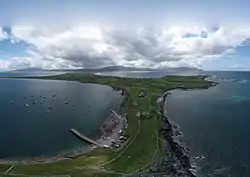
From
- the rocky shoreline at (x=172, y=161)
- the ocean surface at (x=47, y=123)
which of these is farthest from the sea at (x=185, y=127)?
the rocky shoreline at (x=172, y=161)

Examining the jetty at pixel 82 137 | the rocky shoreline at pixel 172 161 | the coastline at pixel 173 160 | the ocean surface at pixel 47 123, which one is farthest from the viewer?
the jetty at pixel 82 137

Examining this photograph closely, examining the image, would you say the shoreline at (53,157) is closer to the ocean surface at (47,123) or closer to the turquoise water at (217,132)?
the ocean surface at (47,123)

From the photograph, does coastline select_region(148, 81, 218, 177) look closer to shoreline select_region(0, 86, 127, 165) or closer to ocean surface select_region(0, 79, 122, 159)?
shoreline select_region(0, 86, 127, 165)

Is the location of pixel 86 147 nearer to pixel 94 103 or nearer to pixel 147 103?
pixel 147 103

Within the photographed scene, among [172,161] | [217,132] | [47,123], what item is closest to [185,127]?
[217,132]

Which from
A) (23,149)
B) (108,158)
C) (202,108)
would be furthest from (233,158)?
(202,108)

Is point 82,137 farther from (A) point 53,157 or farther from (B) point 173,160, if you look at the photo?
(B) point 173,160

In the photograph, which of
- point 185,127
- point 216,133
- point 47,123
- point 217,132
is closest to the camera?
point 216,133

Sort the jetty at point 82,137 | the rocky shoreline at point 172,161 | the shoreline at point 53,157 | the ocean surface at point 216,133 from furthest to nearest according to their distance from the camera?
the jetty at point 82,137 < the shoreline at point 53,157 < the ocean surface at point 216,133 < the rocky shoreline at point 172,161

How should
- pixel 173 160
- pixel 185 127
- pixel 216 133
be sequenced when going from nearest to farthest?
pixel 173 160, pixel 216 133, pixel 185 127
